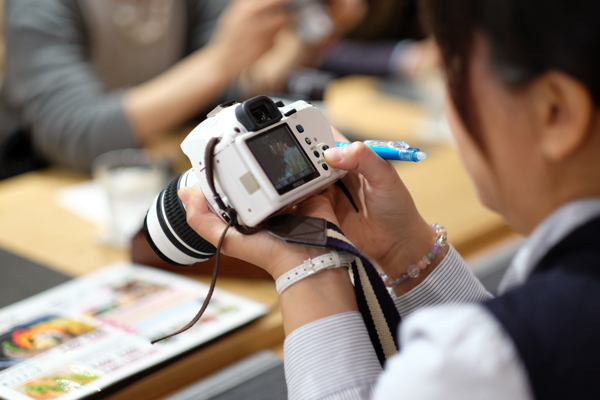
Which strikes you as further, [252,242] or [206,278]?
[206,278]

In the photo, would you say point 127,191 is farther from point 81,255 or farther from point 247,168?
point 247,168

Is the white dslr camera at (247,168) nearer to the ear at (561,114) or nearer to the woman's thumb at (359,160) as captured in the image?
the woman's thumb at (359,160)

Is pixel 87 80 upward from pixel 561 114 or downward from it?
upward

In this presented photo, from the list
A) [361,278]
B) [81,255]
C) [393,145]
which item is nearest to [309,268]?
[361,278]

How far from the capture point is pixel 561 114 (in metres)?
0.39

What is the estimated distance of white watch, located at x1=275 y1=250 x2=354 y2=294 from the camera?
1.76 feet

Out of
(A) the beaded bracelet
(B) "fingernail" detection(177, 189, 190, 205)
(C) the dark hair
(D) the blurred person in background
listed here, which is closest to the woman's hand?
(B) "fingernail" detection(177, 189, 190, 205)

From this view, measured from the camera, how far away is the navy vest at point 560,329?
0.37m

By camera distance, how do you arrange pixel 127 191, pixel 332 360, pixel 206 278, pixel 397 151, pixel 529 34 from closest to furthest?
pixel 529 34
pixel 332 360
pixel 397 151
pixel 206 278
pixel 127 191

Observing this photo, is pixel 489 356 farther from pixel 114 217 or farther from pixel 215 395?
pixel 114 217

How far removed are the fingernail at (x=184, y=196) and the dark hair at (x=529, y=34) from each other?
0.30m

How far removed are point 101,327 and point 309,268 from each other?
30 cm

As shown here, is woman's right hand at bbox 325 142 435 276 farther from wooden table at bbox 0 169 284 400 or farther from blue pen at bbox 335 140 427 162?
wooden table at bbox 0 169 284 400

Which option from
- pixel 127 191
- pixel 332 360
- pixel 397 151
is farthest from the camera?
pixel 127 191
